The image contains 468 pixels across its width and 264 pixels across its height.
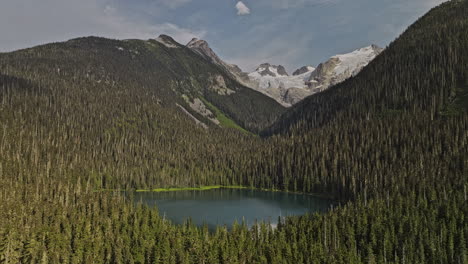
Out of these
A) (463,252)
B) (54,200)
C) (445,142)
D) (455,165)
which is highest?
(445,142)

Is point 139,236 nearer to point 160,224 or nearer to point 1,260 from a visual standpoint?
point 160,224

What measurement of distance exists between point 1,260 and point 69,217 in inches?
1275

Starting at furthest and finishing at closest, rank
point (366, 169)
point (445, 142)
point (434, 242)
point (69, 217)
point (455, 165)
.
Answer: point (366, 169) → point (445, 142) → point (455, 165) → point (69, 217) → point (434, 242)

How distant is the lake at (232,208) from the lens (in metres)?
144


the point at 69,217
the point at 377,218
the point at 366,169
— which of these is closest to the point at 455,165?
the point at 366,169

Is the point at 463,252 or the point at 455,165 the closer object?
the point at 463,252

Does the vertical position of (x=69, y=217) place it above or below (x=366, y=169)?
below

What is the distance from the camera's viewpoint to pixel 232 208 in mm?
169875

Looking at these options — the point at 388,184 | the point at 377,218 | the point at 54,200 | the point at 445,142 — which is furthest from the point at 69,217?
the point at 445,142

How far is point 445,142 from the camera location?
571ft

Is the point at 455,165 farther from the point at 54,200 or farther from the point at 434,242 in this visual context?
the point at 54,200

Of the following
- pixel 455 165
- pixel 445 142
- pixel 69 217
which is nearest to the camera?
pixel 69 217

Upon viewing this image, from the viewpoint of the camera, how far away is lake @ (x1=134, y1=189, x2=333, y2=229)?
14438 cm

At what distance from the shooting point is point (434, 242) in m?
94.6
